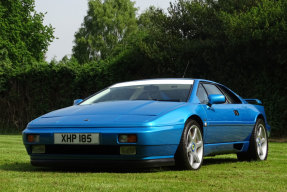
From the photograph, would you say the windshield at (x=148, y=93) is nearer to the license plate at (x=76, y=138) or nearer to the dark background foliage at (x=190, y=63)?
the license plate at (x=76, y=138)

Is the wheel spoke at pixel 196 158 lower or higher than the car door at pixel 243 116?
lower

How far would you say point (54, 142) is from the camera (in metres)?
6.31

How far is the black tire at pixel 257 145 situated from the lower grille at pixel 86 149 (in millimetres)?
Result: 3217

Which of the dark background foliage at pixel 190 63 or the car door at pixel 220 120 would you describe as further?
the dark background foliage at pixel 190 63

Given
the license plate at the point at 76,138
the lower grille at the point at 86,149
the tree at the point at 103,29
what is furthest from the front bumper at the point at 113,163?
the tree at the point at 103,29

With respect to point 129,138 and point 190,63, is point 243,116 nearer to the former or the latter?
point 129,138

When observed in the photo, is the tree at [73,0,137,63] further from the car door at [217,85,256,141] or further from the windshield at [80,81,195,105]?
the windshield at [80,81,195,105]

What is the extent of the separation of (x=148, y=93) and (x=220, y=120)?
1.13 m

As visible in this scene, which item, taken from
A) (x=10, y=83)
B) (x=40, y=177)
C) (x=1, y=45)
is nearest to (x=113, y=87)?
(x=40, y=177)

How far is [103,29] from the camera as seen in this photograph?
206 ft

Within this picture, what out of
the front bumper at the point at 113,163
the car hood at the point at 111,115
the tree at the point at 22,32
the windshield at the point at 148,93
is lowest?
the front bumper at the point at 113,163

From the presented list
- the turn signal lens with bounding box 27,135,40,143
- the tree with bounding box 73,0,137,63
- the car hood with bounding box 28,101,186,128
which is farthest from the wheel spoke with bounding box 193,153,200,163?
the tree with bounding box 73,0,137,63

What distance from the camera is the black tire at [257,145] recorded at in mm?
8633

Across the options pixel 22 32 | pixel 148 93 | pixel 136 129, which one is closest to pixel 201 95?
pixel 148 93
